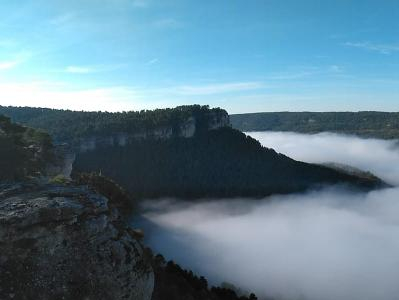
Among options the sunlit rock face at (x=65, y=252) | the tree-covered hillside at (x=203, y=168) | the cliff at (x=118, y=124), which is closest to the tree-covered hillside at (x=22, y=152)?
the sunlit rock face at (x=65, y=252)

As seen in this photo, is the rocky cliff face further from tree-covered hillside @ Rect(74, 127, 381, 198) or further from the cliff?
tree-covered hillside @ Rect(74, 127, 381, 198)

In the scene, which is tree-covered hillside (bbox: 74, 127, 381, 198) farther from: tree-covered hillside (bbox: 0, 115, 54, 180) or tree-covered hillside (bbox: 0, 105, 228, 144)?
tree-covered hillside (bbox: 0, 115, 54, 180)

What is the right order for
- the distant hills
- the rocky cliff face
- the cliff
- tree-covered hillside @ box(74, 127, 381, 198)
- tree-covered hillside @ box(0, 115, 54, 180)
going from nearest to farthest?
1. tree-covered hillside @ box(0, 115, 54, 180)
2. tree-covered hillside @ box(74, 127, 381, 198)
3. the distant hills
4. the rocky cliff face
5. the cliff

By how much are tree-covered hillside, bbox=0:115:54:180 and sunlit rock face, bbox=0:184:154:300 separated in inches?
391

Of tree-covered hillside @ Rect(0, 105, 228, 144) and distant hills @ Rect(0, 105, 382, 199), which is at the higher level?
tree-covered hillside @ Rect(0, 105, 228, 144)

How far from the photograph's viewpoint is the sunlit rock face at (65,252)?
2109 cm

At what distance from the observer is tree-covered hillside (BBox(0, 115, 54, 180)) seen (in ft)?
117

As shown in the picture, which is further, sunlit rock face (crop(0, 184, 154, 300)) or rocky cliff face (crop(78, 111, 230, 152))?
rocky cliff face (crop(78, 111, 230, 152))

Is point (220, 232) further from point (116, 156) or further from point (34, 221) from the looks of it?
A: point (34, 221)

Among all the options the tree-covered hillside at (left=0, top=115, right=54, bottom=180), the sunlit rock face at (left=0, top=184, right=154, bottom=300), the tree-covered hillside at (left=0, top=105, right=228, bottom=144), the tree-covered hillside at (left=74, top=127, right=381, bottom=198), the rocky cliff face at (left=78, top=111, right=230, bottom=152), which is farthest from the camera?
the tree-covered hillside at (left=0, top=105, right=228, bottom=144)

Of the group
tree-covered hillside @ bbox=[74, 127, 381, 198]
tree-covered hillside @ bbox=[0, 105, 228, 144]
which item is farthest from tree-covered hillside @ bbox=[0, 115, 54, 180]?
tree-covered hillside @ bbox=[0, 105, 228, 144]

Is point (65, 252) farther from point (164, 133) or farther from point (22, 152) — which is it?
point (164, 133)

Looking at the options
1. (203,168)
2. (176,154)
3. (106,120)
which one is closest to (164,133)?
(176,154)

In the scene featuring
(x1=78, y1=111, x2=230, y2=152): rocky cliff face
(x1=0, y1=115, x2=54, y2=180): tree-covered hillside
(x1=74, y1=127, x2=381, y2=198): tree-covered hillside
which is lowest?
(x1=74, y1=127, x2=381, y2=198): tree-covered hillside
